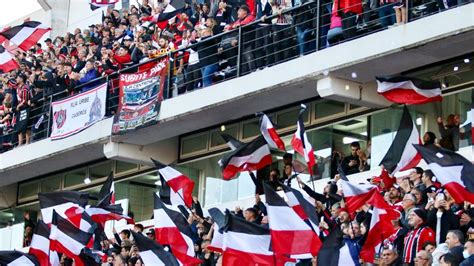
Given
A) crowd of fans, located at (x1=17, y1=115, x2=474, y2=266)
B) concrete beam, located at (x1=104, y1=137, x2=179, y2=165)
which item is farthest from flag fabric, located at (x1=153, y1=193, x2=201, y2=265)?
concrete beam, located at (x1=104, y1=137, x2=179, y2=165)

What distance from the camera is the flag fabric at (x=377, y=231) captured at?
17047 mm

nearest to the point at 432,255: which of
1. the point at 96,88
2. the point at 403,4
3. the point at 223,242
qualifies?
the point at 223,242

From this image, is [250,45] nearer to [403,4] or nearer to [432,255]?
[403,4]

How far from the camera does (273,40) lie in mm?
23094

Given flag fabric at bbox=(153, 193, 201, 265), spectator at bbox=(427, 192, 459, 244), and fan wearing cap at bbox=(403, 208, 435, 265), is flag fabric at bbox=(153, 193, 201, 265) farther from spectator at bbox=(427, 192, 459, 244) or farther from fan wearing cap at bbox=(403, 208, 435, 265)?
spectator at bbox=(427, 192, 459, 244)

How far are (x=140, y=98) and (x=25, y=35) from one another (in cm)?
715

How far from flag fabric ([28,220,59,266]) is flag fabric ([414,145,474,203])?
8.84 meters

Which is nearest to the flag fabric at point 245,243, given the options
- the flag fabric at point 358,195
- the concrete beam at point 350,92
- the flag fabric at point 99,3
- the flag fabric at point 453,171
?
the flag fabric at point 358,195

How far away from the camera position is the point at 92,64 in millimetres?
28422

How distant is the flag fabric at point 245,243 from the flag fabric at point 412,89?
3283 millimetres

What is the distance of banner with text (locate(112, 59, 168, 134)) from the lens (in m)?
25.6

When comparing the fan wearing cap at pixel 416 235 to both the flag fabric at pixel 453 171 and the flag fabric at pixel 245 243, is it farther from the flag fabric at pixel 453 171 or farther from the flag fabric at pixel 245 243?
the flag fabric at pixel 245 243

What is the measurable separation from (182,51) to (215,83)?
136 cm

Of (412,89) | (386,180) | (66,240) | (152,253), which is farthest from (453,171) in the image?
(66,240)
